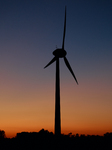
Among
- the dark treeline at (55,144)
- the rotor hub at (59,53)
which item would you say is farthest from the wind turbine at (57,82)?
the dark treeline at (55,144)

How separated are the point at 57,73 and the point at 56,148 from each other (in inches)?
757

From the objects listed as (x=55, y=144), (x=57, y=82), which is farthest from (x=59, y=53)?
(x=55, y=144)

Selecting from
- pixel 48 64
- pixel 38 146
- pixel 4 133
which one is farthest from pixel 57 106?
pixel 4 133

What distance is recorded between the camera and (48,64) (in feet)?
138

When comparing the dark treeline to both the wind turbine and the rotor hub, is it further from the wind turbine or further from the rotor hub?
the rotor hub

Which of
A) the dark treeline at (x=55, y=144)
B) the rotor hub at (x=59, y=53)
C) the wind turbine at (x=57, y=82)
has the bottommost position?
the dark treeline at (x=55, y=144)

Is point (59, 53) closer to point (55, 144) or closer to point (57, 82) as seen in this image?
point (57, 82)

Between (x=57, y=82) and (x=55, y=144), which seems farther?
(x=55, y=144)

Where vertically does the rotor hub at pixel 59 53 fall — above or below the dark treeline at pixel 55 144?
above

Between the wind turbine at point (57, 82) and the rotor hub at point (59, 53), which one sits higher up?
the rotor hub at point (59, 53)

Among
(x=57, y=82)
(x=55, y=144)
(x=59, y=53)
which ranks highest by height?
(x=59, y=53)

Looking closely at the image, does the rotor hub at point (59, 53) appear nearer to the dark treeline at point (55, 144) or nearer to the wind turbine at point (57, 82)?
the wind turbine at point (57, 82)

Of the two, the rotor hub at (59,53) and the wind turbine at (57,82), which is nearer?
the wind turbine at (57,82)

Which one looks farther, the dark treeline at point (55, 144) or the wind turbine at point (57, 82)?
the dark treeline at point (55, 144)
